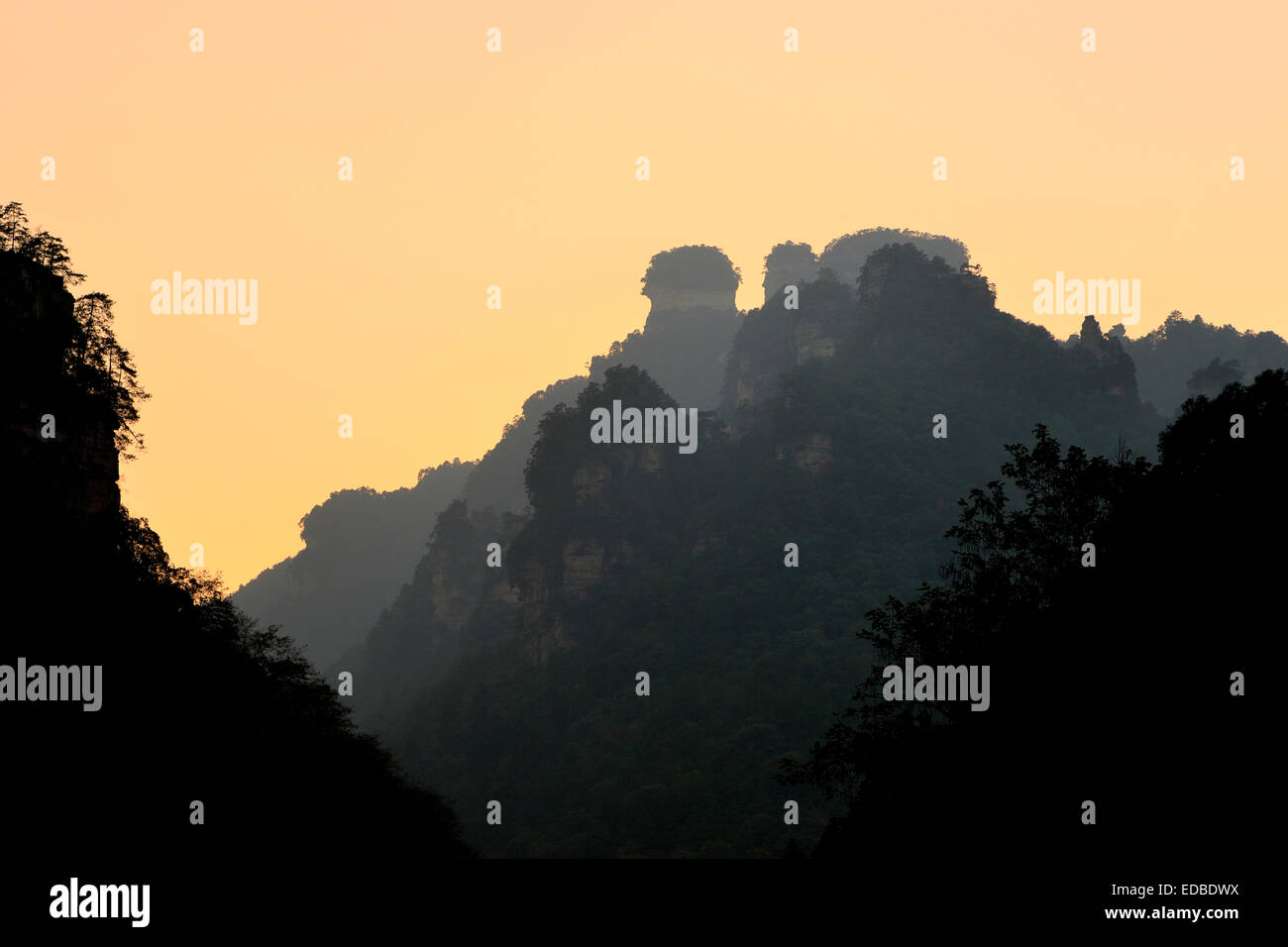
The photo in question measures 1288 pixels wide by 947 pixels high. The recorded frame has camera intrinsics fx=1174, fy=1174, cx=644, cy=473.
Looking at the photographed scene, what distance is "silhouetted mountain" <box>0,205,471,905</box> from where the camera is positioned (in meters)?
37.2

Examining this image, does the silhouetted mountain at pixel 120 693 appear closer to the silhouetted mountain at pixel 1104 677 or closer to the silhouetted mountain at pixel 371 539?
the silhouetted mountain at pixel 1104 677

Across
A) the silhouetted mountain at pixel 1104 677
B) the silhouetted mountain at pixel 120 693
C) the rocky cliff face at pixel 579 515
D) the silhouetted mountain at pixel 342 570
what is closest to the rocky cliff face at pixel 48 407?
the silhouetted mountain at pixel 120 693

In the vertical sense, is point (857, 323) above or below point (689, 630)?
above

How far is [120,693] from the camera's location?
41.6m

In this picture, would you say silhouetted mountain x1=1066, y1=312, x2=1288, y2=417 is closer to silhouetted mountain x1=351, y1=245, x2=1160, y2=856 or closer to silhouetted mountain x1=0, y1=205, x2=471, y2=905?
silhouetted mountain x1=351, y1=245, x2=1160, y2=856

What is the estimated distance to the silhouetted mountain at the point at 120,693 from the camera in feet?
122

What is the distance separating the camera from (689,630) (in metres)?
98.5

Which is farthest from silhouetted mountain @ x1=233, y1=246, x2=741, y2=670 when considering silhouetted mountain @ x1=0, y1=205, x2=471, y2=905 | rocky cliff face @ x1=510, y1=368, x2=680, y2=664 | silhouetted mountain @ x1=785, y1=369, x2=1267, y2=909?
silhouetted mountain @ x1=785, y1=369, x2=1267, y2=909

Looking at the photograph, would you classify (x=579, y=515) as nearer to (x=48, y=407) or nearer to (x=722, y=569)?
(x=722, y=569)

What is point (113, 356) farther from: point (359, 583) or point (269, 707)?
point (359, 583)

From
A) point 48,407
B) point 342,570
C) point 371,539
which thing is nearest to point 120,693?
point 48,407

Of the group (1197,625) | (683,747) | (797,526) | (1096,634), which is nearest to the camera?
(1197,625)
